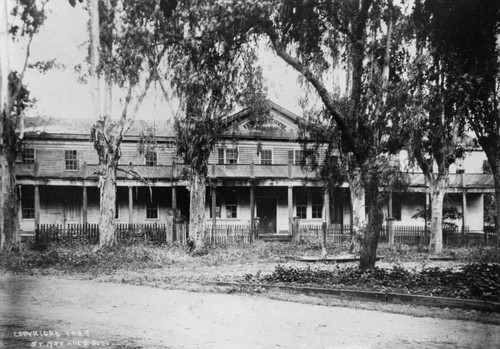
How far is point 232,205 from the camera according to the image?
30.8m

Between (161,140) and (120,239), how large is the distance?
9.24 m

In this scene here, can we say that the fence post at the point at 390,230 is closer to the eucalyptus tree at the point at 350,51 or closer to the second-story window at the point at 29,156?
the eucalyptus tree at the point at 350,51

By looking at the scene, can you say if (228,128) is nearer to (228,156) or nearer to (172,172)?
(228,156)

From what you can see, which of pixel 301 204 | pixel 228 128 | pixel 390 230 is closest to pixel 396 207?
pixel 301 204

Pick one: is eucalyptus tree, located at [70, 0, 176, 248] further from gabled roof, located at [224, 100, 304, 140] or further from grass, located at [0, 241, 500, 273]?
gabled roof, located at [224, 100, 304, 140]

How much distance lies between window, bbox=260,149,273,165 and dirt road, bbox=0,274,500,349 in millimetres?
21057

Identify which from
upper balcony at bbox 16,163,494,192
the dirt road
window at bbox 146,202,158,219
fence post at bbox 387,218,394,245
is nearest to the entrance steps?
upper balcony at bbox 16,163,494,192

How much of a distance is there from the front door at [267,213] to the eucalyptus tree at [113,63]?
1301 centimetres

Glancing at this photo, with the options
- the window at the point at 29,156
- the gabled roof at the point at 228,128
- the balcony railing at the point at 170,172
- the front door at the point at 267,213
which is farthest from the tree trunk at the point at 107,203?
the front door at the point at 267,213

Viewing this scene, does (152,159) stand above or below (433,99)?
below

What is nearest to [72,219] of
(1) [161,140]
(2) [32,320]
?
(1) [161,140]

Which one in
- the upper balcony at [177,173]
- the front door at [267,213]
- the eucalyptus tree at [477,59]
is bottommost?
the front door at [267,213]

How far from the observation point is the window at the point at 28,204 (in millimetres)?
29375

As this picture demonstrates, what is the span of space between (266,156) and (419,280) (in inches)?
824
